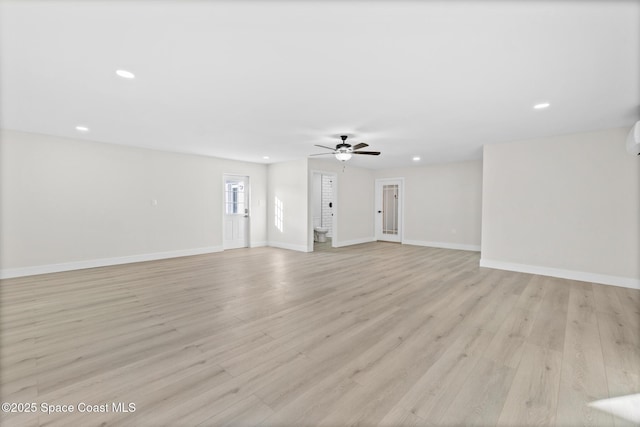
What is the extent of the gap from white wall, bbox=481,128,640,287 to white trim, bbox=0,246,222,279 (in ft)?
22.6

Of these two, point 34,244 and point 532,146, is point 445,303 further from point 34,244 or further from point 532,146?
point 34,244

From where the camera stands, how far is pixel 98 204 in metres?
5.33

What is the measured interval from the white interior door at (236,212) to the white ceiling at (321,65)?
337 centimetres

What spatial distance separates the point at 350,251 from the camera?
23.6ft

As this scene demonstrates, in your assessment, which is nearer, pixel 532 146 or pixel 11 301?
pixel 11 301

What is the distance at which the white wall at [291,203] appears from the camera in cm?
710

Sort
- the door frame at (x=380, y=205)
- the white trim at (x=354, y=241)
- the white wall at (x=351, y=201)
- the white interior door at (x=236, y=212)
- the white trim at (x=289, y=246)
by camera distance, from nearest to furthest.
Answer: the white trim at (x=289, y=246) → the white interior door at (x=236, y=212) → the white wall at (x=351, y=201) → the white trim at (x=354, y=241) → the door frame at (x=380, y=205)

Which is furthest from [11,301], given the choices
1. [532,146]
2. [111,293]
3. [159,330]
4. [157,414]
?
[532,146]

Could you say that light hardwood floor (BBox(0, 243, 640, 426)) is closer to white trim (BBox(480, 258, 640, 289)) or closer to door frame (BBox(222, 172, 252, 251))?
white trim (BBox(480, 258, 640, 289))

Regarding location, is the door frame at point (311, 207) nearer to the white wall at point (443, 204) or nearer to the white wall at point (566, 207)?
the white wall at point (443, 204)

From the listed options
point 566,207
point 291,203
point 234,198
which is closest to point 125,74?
point 291,203

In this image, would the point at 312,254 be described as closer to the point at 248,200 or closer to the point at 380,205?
the point at 248,200

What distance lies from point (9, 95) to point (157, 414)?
3.95 meters

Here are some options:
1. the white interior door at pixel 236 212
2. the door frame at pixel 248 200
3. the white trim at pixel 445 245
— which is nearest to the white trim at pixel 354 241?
the white trim at pixel 445 245
